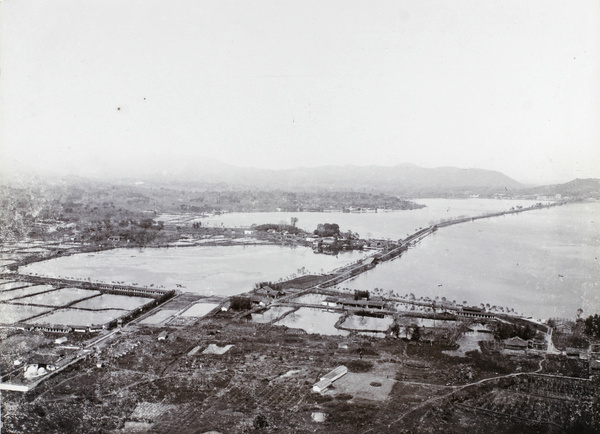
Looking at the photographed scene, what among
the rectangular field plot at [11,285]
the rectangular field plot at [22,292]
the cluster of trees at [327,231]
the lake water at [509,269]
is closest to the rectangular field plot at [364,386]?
the lake water at [509,269]

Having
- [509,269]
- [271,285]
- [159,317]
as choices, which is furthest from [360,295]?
[509,269]

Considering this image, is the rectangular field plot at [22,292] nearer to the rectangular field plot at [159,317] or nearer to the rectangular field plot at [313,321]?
the rectangular field plot at [159,317]

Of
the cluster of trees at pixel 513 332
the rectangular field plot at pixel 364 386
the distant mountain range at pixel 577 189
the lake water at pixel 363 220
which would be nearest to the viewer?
the rectangular field plot at pixel 364 386

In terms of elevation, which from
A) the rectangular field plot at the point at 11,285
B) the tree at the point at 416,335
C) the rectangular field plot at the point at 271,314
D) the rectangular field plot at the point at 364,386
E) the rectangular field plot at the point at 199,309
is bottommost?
the rectangular field plot at the point at 364,386

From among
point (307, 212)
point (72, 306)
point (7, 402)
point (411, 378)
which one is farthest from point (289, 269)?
point (307, 212)

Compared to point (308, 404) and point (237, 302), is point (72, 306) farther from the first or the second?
point (308, 404)

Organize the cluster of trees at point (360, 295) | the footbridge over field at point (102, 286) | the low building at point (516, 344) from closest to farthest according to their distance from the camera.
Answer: the low building at point (516, 344) → the cluster of trees at point (360, 295) → the footbridge over field at point (102, 286)

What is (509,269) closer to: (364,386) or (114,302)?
(364,386)

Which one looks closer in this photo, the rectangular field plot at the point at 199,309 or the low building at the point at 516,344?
the low building at the point at 516,344
